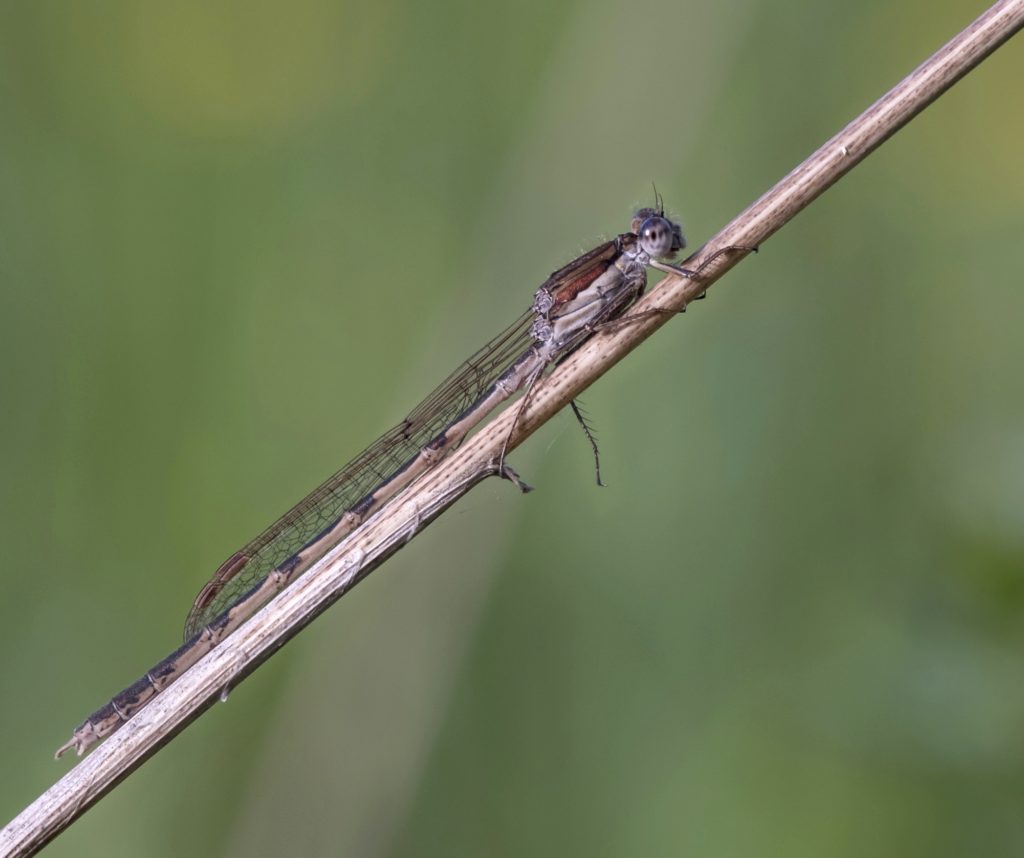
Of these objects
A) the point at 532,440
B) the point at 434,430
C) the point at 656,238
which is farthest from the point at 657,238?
the point at 532,440

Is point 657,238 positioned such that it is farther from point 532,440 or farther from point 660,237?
point 532,440

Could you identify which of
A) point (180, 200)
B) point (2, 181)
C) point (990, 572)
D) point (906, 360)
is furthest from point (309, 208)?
point (990, 572)

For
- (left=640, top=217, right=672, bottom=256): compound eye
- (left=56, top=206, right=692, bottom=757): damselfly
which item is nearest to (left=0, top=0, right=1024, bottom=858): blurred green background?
(left=56, top=206, right=692, bottom=757): damselfly

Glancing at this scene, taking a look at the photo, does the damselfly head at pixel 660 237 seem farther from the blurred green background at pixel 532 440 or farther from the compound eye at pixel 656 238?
the blurred green background at pixel 532 440

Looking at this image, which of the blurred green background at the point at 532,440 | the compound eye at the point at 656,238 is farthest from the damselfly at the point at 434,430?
the blurred green background at the point at 532,440

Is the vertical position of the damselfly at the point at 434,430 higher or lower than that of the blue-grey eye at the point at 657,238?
higher

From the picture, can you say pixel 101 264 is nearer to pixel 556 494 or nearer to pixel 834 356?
pixel 556 494

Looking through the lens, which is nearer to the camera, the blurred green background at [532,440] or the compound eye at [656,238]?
the compound eye at [656,238]
